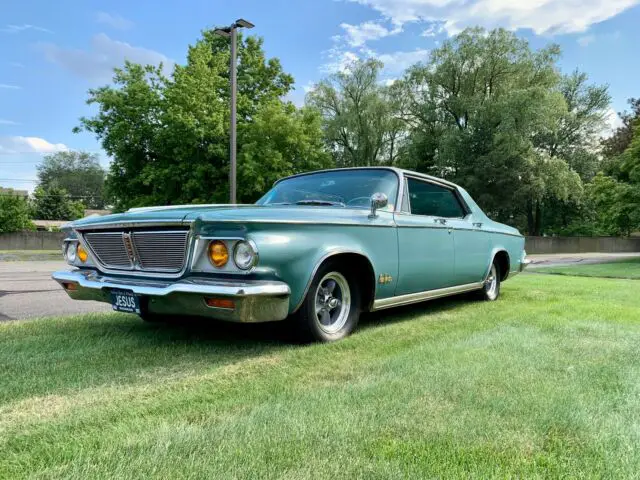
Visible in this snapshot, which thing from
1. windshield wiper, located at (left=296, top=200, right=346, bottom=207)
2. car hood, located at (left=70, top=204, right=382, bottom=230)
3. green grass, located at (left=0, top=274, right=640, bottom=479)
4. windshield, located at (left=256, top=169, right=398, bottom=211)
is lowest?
Answer: green grass, located at (left=0, top=274, right=640, bottom=479)

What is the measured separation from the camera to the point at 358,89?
113 feet

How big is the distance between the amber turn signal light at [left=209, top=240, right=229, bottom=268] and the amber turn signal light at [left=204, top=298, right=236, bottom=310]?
25 cm

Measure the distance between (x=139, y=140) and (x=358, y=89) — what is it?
61.3ft

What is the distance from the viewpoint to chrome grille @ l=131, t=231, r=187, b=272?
3.57m

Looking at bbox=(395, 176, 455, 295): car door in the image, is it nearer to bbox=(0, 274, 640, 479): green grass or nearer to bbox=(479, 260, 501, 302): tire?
bbox=(0, 274, 640, 479): green grass

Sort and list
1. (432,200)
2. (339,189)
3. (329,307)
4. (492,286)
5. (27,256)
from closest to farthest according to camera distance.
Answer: (329,307)
(339,189)
(432,200)
(492,286)
(27,256)

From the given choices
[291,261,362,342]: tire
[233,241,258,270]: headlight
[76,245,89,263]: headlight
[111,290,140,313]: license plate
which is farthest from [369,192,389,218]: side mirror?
[76,245,89,263]: headlight

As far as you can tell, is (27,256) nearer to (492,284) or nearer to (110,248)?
(110,248)

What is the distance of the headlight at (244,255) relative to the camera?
11.0 ft

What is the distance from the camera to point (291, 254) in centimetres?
358

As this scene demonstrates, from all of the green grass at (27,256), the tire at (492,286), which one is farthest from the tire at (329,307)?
the green grass at (27,256)

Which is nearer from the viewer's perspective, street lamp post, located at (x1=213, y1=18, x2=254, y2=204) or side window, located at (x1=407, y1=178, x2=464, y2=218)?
side window, located at (x1=407, y1=178, x2=464, y2=218)

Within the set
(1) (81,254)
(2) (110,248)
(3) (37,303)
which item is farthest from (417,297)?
(3) (37,303)

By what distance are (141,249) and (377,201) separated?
6.63 feet
